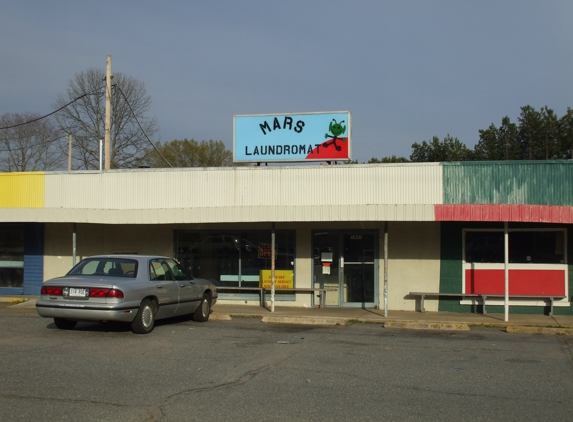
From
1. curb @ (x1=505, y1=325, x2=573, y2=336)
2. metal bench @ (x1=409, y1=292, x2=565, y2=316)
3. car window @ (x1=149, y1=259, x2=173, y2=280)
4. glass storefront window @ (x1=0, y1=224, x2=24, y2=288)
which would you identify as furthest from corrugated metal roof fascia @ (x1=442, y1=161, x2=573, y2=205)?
glass storefront window @ (x1=0, y1=224, x2=24, y2=288)

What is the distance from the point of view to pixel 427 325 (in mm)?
14086

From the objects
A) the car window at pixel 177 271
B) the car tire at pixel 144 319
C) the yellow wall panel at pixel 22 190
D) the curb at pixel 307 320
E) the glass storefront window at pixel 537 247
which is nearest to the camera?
the car tire at pixel 144 319

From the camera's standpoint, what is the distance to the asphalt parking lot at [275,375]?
668cm

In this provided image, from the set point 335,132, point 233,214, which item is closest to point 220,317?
point 233,214

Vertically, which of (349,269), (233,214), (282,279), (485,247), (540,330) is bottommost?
(540,330)

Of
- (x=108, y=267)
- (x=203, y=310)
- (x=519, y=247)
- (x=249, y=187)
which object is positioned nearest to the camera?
(x=108, y=267)

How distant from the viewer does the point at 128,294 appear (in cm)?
1115

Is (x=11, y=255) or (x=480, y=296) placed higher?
(x=11, y=255)

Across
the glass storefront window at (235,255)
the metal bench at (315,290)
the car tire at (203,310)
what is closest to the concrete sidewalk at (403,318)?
the metal bench at (315,290)

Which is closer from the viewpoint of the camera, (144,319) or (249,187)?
(144,319)

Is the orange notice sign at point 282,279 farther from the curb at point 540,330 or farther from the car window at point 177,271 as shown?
the curb at point 540,330

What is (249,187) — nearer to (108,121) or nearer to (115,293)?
(108,121)

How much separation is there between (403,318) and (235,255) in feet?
17.7

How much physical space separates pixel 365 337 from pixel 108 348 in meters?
4.92
